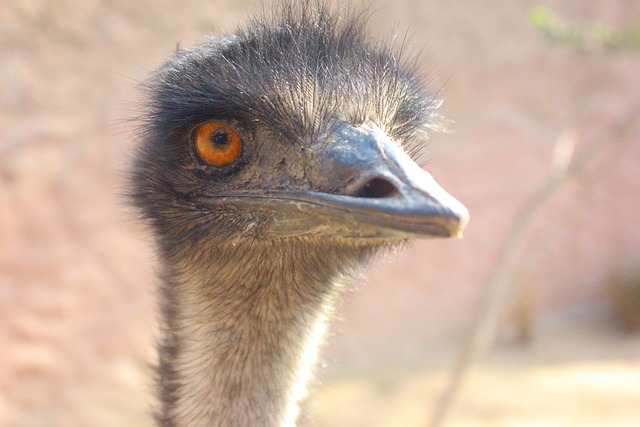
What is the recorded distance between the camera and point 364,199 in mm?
1096

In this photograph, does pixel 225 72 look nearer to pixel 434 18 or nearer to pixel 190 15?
pixel 190 15

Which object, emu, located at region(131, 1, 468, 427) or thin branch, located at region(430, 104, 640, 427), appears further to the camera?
thin branch, located at region(430, 104, 640, 427)

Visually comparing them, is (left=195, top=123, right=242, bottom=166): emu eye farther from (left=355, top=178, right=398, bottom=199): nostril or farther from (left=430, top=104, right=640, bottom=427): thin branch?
(left=430, top=104, right=640, bottom=427): thin branch

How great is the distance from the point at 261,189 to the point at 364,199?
255 mm

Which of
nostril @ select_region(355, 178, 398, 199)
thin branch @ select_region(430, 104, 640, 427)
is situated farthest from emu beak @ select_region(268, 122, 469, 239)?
thin branch @ select_region(430, 104, 640, 427)

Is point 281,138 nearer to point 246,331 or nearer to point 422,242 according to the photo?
point 246,331

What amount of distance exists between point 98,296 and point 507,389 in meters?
2.44

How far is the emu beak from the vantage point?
102cm

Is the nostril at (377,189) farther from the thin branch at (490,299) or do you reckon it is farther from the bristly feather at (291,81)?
the thin branch at (490,299)

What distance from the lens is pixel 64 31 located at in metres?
3.83

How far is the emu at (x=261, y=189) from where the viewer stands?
1248mm

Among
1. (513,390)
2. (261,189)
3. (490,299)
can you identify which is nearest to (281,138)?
(261,189)

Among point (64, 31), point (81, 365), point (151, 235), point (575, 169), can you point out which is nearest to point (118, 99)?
point (64, 31)

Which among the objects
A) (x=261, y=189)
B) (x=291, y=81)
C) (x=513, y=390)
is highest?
(x=291, y=81)
